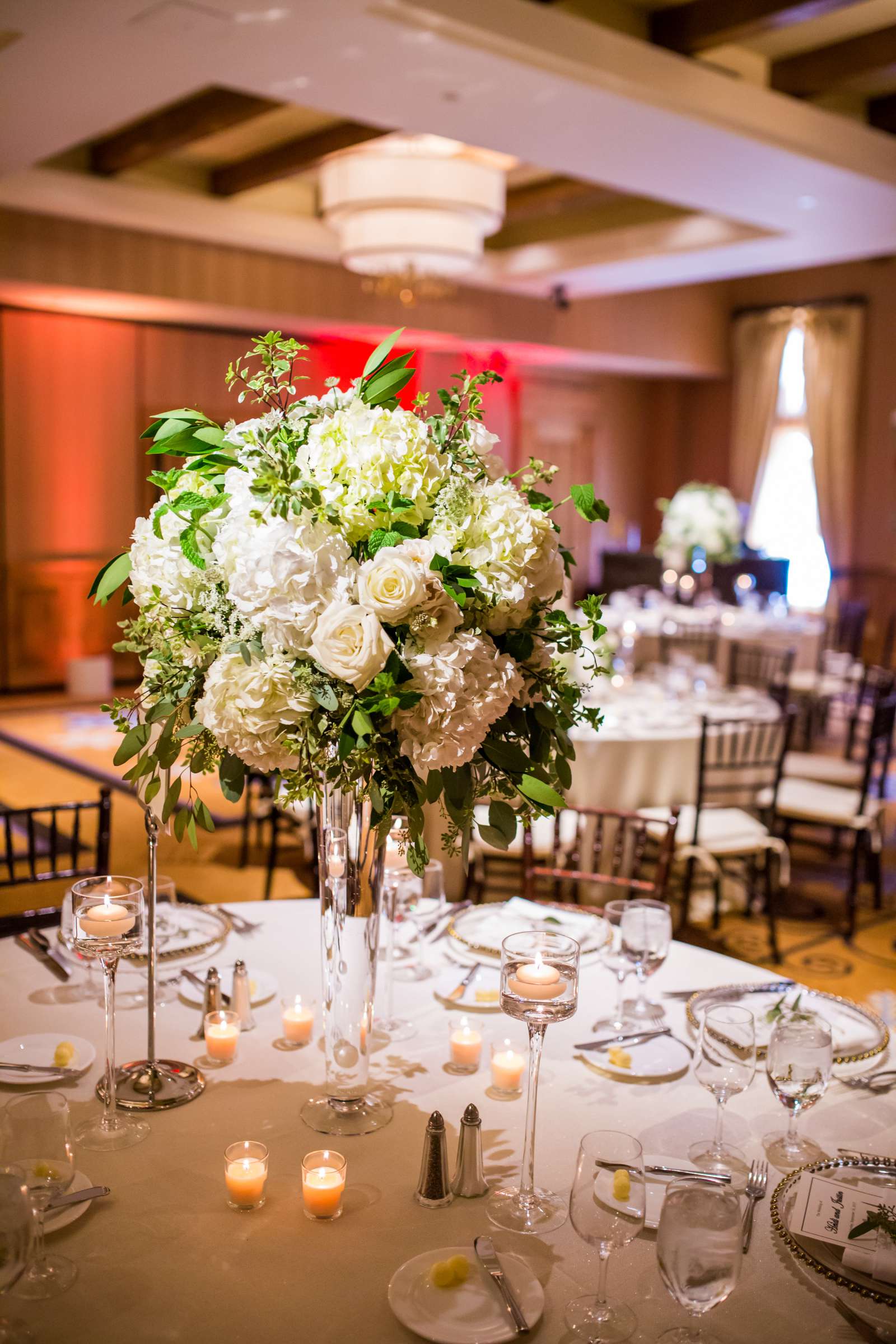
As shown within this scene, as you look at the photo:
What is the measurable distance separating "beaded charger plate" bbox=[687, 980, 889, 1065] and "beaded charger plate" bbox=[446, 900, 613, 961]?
253 mm

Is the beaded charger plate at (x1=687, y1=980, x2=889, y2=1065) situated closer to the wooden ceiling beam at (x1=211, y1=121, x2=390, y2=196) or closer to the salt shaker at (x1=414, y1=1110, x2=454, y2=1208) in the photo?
the salt shaker at (x1=414, y1=1110, x2=454, y2=1208)

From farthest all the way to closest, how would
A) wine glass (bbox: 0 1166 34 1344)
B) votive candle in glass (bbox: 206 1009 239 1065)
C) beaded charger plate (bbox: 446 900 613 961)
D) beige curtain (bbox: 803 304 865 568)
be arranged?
1. beige curtain (bbox: 803 304 865 568)
2. beaded charger plate (bbox: 446 900 613 961)
3. votive candle in glass (bbox: 206 1009 239 1065)
4. wine glass (bbox: 0 1166 34 1344)

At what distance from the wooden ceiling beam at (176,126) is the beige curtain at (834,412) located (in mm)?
6825

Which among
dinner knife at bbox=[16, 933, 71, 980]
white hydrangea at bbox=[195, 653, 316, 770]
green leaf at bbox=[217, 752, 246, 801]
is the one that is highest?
white hydrangea at bbox=[195, 653, 316, 770]

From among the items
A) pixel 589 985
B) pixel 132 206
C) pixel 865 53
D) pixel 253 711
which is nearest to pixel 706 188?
pixel 865 53

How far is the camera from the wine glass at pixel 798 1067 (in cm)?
148

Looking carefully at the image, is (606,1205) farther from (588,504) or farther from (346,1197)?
(588,504)

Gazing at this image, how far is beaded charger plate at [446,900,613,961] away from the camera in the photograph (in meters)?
2.13

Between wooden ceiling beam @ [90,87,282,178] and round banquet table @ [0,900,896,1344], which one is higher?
wooden ceiling beam @ [90,87,282,178]

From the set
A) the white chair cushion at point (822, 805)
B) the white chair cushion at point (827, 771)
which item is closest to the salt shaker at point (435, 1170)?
the white chair cushion at point (822, 805)

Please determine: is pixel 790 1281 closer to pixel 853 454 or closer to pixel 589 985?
pixel 589 985

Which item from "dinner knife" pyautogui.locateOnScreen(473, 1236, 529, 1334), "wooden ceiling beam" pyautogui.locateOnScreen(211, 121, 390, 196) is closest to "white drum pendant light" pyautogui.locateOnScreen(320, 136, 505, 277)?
"wooden ceiling beam" pyautogui.locateOnScreen(211, 121, 390, 196)

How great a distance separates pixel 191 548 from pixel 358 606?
0.81 feet

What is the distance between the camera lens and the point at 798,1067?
4.85 ft
